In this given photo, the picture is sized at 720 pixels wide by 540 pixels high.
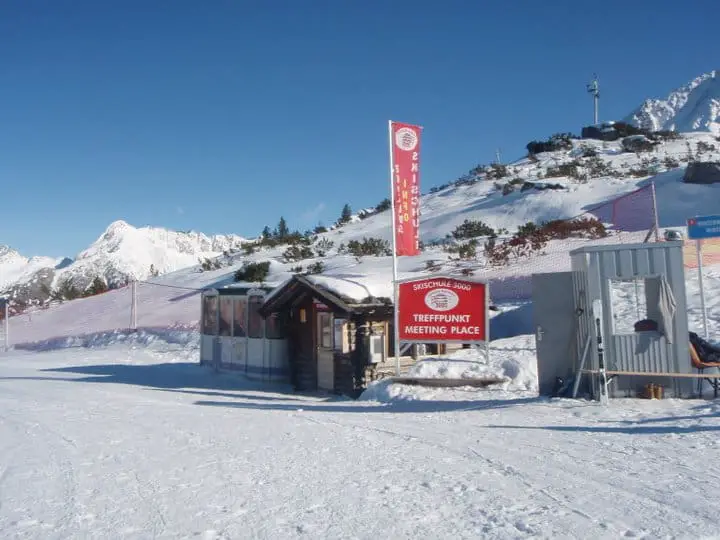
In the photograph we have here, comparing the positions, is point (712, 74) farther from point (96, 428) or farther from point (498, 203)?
point (96, 428)

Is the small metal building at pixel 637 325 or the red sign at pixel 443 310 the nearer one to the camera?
the small metal building at pixel 637 325

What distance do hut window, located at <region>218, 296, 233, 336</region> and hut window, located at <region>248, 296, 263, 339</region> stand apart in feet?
3.31

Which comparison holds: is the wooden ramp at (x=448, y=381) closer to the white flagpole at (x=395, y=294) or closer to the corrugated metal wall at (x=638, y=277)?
the white flagpole at (x=395, y=294)

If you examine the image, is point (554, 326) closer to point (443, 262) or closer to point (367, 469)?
point (367, 469)

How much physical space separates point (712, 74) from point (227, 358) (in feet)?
470

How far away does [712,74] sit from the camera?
453 feet

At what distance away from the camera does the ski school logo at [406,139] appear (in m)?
15.8

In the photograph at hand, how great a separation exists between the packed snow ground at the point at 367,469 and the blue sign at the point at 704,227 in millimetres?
4971

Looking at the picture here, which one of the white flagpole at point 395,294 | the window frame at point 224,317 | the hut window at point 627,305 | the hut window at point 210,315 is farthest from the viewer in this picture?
the hut window at point 210,315

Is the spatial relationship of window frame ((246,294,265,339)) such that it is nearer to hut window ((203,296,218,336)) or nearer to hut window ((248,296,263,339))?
hut window ((248,296,263,339))

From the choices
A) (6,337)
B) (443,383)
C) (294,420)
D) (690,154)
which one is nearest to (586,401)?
(443,383)

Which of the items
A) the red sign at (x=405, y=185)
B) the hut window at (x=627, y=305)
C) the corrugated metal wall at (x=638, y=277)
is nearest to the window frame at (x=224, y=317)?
the red sign at (x=405, y=185)

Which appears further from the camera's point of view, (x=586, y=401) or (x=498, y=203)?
(x=498, y=203)

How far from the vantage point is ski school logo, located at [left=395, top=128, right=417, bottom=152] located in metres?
15.8
